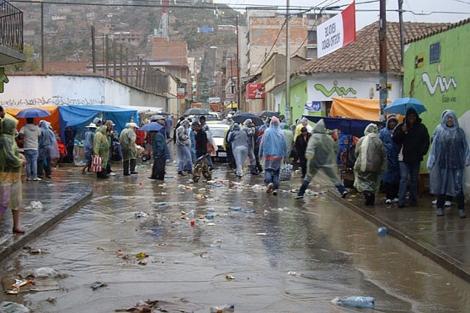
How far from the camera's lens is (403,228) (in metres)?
Result: 11.2

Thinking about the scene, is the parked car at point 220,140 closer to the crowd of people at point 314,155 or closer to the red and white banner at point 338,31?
the crowd of people at point 314,155

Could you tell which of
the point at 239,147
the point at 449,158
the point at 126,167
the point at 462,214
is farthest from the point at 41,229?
the point at 239,147

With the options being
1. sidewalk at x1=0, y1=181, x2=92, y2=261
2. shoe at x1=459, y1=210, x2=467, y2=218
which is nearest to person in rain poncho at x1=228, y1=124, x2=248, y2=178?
sidewalk at x1=0, y1=181, x2=92, y2=261

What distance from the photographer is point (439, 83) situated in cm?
1529

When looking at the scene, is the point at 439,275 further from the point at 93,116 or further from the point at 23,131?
the point at 93,116

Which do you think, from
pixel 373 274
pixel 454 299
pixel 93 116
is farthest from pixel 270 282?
pixel 93 116

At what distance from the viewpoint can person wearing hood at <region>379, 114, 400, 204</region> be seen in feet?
47.3

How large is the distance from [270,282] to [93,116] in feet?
69.4

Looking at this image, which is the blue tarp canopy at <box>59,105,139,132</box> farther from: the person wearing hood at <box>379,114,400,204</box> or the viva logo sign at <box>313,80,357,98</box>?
the person wearing hood at <box>379,114,400,204</box>

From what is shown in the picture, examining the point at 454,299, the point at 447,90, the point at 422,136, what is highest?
the point at 447,90

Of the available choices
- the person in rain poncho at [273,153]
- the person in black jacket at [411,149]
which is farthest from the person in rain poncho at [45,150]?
the person in black jacket at [411,149]

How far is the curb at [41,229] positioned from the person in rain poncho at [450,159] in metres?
6.72

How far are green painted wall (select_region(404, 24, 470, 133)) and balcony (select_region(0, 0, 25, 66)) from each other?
9.86m

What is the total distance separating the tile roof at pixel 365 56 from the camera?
31.2 meters
